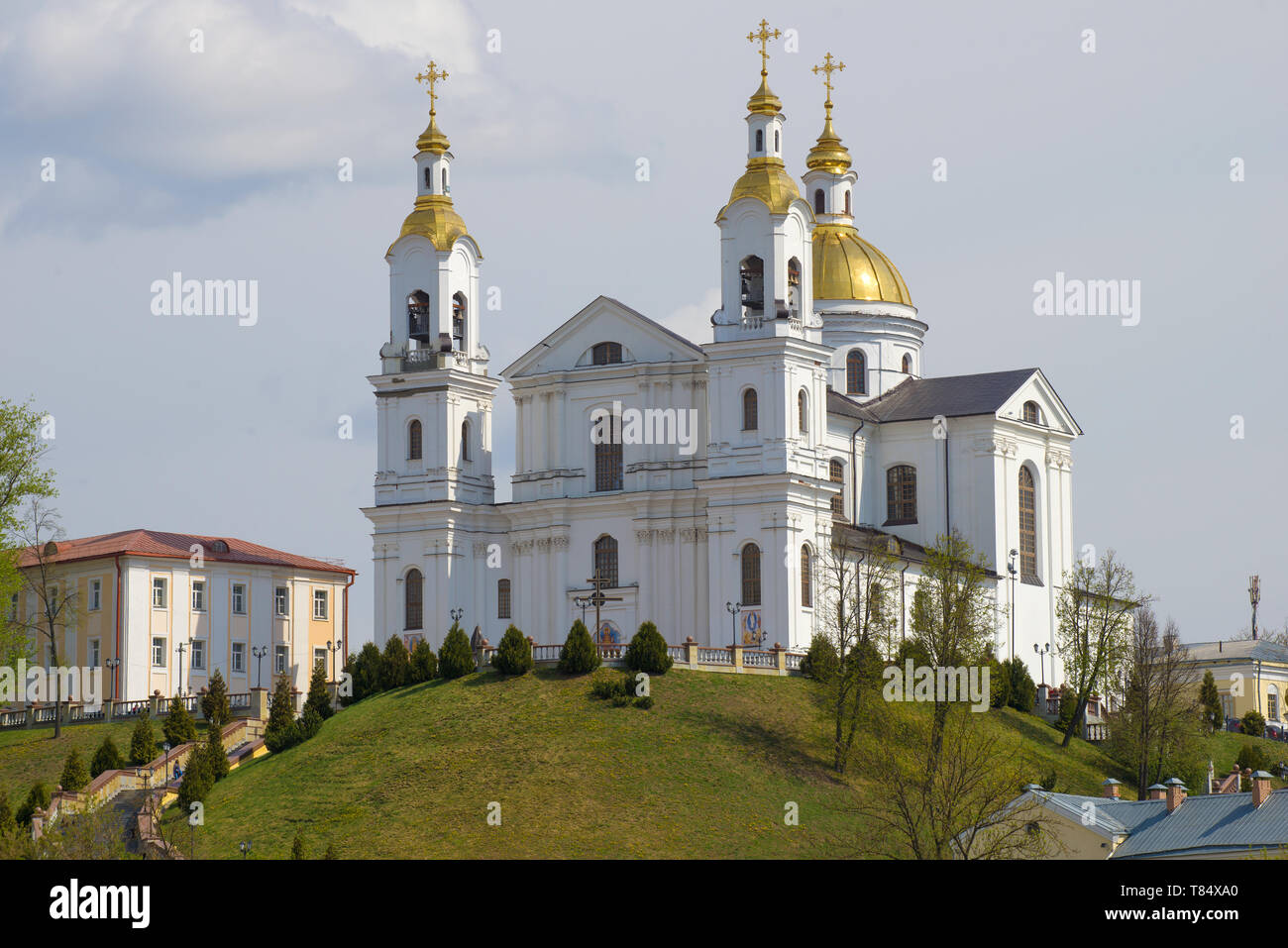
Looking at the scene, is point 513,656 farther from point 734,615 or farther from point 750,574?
point 750,574

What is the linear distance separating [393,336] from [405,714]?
18232 mm

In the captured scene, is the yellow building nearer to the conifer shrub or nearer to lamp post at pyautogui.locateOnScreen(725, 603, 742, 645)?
lamp post at pyautogui.locateOnScreen(725, 603, 742, 645)

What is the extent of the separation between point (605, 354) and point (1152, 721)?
21.7 metres

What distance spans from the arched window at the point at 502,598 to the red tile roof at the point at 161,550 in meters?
11.1

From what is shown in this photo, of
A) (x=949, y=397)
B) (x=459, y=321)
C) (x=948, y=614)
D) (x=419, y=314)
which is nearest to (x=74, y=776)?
(x=419, y=314)

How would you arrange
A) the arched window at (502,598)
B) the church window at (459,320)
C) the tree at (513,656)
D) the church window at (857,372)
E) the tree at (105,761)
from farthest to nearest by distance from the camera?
the church window at (857,372)
the church window at (459,320)
the arched window at (502,598)
the tree at (513,656)
the tree at (105,761)

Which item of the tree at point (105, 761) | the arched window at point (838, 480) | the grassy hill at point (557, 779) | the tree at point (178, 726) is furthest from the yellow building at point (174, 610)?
the arched window at point (838, 480)

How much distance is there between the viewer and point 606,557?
74.5 metres

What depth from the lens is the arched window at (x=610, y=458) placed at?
74.9 m

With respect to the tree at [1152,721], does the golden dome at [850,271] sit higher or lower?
higher

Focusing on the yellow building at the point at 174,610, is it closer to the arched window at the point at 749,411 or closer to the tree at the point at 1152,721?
the arched window at the point at 749,411

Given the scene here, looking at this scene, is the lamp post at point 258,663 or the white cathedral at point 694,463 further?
the lamp post at point 258,663
